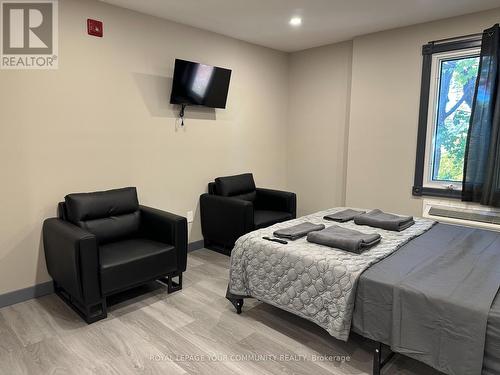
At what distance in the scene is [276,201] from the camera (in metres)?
4.27

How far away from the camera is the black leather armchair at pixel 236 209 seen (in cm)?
362

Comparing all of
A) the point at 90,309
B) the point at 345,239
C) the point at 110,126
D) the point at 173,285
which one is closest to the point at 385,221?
the point at 345,239

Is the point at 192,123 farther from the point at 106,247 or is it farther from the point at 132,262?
the point at 132,262

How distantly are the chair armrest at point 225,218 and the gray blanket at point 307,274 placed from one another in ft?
2.91

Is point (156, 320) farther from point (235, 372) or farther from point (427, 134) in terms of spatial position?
point (427, 134)

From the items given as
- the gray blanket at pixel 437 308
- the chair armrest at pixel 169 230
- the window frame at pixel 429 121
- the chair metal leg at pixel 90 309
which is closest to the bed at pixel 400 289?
the gray blanket at pixel 437 308

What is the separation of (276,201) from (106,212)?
2039 millimetres

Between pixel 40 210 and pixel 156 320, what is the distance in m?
1.35

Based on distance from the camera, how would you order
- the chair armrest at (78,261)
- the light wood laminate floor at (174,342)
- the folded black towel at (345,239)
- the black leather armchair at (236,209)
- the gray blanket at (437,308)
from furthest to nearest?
the black leather armchair at (236,209)
the chair armrest at (78,261)
the folded black towel at (345,239)
the light wood laminate floor at (174,342)
the gray blanket at (437,308)

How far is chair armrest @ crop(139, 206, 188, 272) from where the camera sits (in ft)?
9.50

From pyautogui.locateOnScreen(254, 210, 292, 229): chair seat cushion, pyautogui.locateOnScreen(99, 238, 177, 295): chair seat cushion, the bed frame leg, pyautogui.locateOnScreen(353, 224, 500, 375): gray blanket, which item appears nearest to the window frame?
pyautogui.locateOnScreen(254, 210, 292, 229): chair seat cushion

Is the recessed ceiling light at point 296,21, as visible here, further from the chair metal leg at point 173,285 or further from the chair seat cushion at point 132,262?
the chair metal leg at point 173,285

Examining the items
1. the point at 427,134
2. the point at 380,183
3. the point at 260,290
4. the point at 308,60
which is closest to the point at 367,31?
the point at 308,60

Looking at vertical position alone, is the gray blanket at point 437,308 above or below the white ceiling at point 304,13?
below
